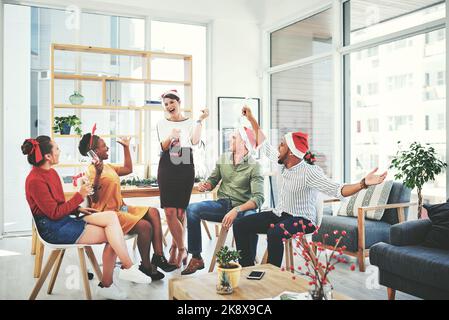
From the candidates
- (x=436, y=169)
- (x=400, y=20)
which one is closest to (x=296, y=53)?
(x=400, y=20)

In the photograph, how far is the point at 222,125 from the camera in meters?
6.85

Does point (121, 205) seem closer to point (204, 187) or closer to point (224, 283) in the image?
point (204, 187)

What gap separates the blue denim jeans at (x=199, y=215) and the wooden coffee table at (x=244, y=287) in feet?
4.24

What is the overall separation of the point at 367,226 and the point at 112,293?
2.31 m

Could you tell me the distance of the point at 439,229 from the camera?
3264 mm

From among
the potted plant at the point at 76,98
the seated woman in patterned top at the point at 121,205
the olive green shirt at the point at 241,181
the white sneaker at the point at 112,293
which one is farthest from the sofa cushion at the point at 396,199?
the potted plant at the point at 76,98

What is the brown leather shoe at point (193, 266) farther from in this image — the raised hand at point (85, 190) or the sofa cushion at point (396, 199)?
the sofa cushion at point (396, 199)

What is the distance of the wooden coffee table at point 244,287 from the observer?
241cm

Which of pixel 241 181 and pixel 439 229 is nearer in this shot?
pixel 439 229

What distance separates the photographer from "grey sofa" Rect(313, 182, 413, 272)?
410 cm

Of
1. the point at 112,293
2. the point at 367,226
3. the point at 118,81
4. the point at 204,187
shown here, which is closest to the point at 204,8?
the point at 118,81

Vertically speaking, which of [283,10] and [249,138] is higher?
[283,10]

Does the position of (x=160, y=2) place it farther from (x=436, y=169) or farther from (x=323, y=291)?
(x=323, y=291)

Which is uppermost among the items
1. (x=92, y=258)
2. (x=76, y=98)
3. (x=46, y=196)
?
(x=76, y=98)
